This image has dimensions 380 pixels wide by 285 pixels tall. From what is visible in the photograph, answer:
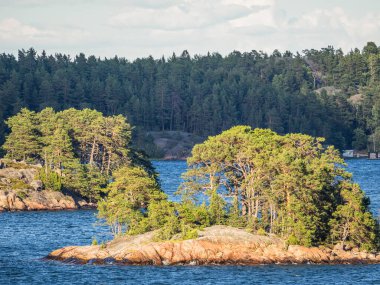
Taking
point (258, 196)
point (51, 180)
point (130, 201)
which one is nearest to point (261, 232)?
point (258, 196)

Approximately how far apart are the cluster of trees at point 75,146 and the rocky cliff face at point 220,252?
1994 inches

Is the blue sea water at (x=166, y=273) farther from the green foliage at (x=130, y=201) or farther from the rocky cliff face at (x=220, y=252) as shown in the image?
the green foliage at (x=130, y=201)

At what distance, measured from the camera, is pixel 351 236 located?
86.8 m

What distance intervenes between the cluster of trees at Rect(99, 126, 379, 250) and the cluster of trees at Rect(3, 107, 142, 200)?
4122 cm

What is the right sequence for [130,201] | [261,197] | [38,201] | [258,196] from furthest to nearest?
[38,201]
[258,196]
[130,201]
[261,197]

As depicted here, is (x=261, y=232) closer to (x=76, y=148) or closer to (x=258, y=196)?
(x=258, y=196)

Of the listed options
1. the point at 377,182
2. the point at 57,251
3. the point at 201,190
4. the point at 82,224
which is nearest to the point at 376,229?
the point at 201,190

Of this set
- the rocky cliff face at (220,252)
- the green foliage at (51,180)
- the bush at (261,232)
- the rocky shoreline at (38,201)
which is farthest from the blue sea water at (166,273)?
the green foliage at (51,180)

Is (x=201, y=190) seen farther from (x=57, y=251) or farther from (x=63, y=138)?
(x=63, y=138)

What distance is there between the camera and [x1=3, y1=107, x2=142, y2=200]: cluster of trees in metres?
138

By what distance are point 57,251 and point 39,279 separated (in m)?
10.0

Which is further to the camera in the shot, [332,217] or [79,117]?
[79,117]

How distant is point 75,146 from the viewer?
151 meters

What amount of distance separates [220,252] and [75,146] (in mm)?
69518
